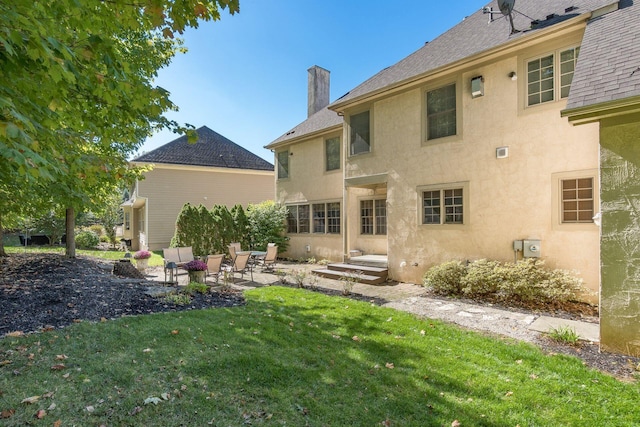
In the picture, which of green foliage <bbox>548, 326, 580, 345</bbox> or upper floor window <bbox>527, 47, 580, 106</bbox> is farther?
upper floor window <bbox>527, 47, 580, 106</bbox>

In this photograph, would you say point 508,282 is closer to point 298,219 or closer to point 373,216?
point 373,216

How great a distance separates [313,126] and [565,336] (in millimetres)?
12919

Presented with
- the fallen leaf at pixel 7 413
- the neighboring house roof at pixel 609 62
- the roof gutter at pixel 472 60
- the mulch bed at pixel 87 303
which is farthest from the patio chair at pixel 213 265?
the neighboring house roof at pixel 609 62

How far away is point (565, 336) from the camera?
16.7 ft

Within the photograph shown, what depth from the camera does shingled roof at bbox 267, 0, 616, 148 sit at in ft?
26.0

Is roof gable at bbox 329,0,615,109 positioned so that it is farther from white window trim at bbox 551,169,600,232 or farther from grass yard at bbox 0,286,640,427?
grass yard at bbox 0,286,640,427

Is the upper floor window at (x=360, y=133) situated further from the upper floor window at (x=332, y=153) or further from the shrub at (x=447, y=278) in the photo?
the shrub at (x=447, y=278)

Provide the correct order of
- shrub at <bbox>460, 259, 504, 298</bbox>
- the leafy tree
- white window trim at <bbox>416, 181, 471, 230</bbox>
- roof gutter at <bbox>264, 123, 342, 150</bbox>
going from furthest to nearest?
roof gutter at <bbox>264, 123, 342, 150</bbox> → white window trim at <bbox>416, 181, 471, 230</bbox> → shrub at <bbox>460, 259, 504, 298</bbox> → the leafy tree

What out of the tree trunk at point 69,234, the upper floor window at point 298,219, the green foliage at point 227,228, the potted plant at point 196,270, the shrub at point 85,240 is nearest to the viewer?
the potted plant at point 196,270

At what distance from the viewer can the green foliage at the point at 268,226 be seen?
52.1 ft

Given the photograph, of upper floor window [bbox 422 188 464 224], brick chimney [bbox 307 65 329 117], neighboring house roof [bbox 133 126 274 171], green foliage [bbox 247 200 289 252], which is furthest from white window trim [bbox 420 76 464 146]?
neighboring house roof [bbox 133 126 274 171]

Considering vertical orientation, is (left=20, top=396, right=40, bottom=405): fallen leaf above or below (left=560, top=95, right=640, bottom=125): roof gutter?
below

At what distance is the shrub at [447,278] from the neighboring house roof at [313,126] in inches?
301

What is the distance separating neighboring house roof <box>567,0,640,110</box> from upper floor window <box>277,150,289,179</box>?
40.5 ft
